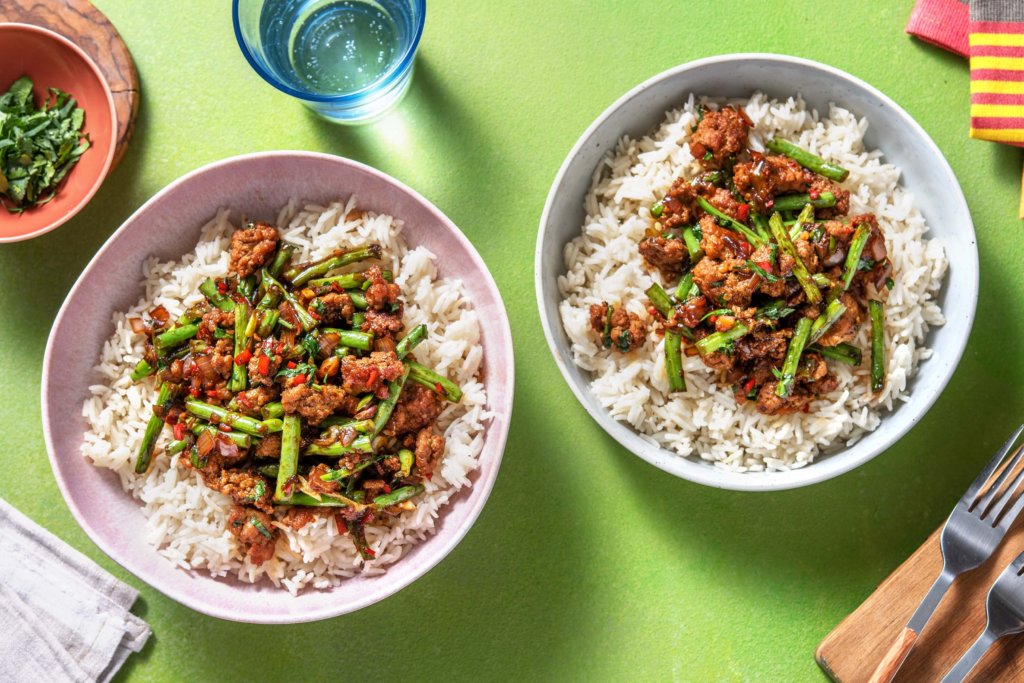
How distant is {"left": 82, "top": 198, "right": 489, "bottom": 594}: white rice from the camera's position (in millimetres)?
2559

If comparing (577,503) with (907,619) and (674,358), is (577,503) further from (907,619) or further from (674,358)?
(907,619)

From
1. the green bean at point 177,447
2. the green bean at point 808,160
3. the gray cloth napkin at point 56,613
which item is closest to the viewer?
the green bean at point 177,447

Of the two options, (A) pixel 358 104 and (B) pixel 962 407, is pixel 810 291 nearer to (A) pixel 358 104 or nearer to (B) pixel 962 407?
(B) pixel 962 407

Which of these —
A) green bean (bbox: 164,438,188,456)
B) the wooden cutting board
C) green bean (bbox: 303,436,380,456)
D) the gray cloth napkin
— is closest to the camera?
green bean (bbox: 303,436,380,456)

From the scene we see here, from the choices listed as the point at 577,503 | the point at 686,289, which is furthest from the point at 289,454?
the point at 686,289

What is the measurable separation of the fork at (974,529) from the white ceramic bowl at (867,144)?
380 millimetres

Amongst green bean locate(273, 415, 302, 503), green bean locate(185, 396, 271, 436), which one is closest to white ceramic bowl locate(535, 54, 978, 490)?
green bean locate(273, 415, 302, 503)

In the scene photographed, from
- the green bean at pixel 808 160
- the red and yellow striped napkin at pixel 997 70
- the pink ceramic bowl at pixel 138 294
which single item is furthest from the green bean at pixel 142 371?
the red and yellow striped napkin at pixel 997 70

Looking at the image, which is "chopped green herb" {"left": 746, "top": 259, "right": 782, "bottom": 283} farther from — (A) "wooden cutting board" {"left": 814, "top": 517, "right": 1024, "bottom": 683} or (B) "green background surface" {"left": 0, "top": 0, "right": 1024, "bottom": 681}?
(A) "wooden cutting board" {"left": 814, "top": 517, "right": 1024, "bottom": 683}

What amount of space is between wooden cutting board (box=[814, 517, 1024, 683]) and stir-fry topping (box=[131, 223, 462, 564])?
1553 millimetres

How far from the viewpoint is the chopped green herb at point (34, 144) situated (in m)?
2.75

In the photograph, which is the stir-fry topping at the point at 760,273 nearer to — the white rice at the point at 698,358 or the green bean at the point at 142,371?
the white rice at the point at 698,358

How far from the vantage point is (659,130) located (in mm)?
2826

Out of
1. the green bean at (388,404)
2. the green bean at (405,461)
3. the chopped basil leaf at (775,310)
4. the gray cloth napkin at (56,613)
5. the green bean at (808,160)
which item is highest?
the green bean at (808,160)
